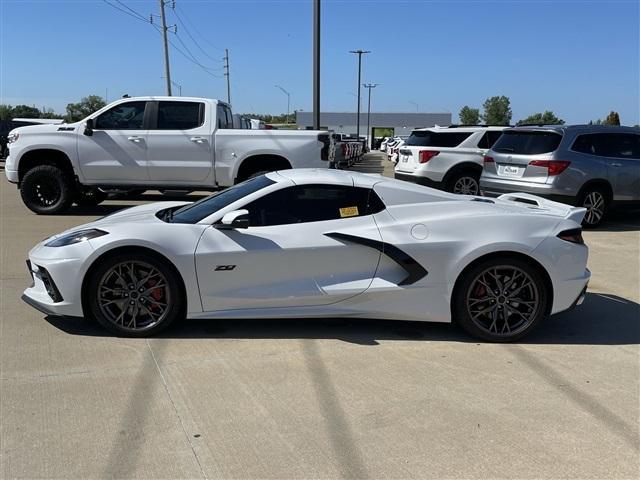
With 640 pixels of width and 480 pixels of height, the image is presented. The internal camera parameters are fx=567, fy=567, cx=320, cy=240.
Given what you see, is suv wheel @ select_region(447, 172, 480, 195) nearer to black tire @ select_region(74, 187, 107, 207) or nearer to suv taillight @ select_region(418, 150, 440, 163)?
suv taillight @ select_region(418, 150, 440, 163)

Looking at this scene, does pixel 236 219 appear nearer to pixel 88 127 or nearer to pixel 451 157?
pixel 88 127

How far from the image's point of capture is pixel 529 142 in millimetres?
9820

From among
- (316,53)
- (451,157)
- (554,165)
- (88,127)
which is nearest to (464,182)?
(451,157)

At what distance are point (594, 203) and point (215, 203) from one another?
7.62 metres

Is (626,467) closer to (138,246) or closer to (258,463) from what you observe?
(258,463)

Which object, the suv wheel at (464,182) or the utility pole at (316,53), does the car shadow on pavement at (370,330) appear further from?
the utility pole at (316,53)

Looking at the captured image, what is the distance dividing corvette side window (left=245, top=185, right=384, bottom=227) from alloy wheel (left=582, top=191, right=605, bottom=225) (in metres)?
6.65

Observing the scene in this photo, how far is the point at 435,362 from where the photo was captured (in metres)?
4.15

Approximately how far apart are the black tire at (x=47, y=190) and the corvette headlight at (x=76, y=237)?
6.39 metres

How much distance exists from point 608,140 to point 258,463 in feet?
30.9

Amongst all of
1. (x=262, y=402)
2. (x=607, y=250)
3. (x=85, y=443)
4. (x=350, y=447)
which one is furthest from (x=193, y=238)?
(x=607, y=250)

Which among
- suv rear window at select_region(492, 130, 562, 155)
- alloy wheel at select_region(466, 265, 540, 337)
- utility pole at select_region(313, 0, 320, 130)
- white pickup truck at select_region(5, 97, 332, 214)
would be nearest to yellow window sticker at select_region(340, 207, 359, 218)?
alloy wheel at select_region(466, 265, 540, 337)

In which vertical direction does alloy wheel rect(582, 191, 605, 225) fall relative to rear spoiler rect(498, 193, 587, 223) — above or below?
below

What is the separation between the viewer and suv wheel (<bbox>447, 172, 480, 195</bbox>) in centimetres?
1192
